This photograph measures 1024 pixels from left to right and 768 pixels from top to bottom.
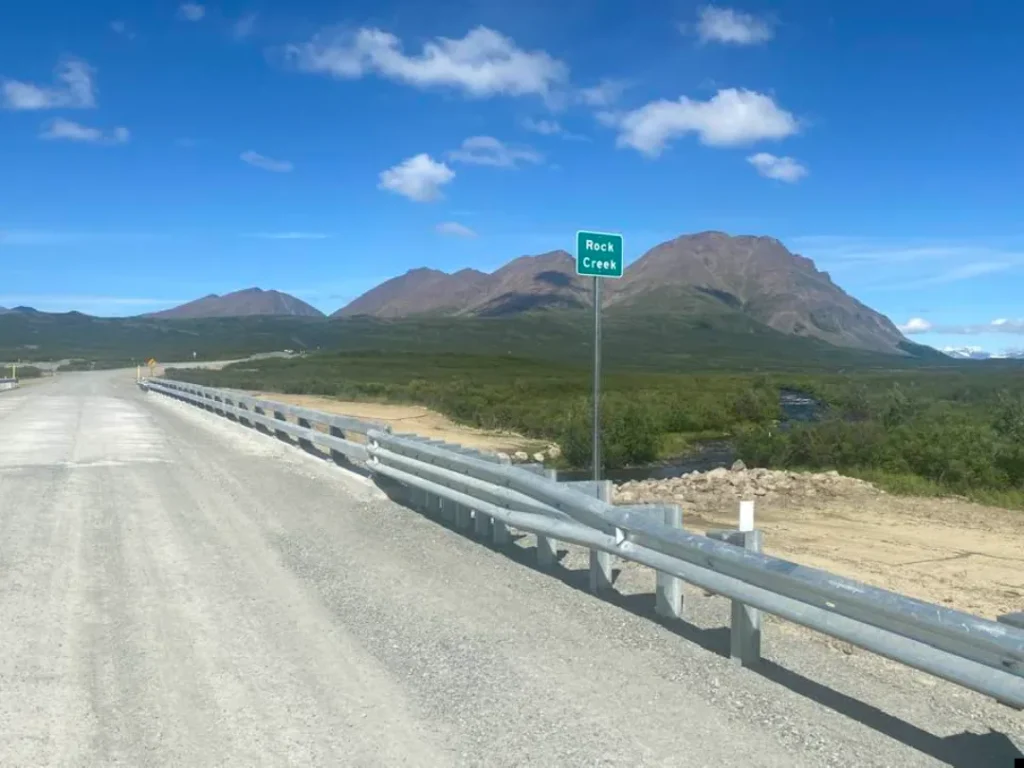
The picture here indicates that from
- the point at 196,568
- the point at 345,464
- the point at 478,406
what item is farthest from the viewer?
the point at 478,406

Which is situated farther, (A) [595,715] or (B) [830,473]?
(B) [830,473]

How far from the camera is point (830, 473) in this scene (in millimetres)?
17234

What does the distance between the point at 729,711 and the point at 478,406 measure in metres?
34.5

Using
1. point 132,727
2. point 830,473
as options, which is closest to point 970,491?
point 830,473

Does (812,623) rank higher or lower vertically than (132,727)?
higher

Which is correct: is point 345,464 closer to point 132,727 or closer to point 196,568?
point 196,568

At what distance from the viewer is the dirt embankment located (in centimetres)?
894

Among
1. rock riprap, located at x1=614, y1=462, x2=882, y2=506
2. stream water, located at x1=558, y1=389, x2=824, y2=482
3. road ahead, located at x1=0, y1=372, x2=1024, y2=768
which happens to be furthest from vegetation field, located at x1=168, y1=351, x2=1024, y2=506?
road ahead, located at x1=0, y1=372, x2=1024, y2=768

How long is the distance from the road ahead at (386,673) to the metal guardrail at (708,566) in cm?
37

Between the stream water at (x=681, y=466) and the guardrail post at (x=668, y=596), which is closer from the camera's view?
the guardrail post at (x=668, y=596)

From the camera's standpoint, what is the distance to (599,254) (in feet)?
31.1

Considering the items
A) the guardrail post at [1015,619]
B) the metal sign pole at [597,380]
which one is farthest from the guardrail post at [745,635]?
the metal sign pole at [597,380]

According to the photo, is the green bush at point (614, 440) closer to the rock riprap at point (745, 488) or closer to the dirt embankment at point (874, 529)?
the dirt embankment at point (874, 529)

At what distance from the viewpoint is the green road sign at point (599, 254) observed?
9336 mm
